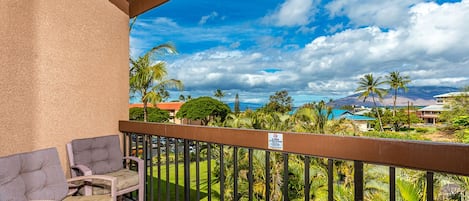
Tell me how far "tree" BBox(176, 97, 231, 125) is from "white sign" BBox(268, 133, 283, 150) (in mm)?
12484

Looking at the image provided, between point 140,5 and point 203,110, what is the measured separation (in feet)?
37.7

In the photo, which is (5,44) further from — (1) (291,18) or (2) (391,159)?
(1) (291,18)

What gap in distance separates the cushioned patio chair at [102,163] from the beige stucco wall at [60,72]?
0.11m

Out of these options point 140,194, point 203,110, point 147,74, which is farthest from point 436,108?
point 140,194

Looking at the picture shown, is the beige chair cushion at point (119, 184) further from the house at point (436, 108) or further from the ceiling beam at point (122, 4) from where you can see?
the house at point (436, 108)

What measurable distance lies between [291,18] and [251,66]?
6.04 m

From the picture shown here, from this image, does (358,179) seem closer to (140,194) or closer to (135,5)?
(140,194)

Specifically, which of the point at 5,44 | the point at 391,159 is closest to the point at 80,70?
the point at 5,44

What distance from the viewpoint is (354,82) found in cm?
2950

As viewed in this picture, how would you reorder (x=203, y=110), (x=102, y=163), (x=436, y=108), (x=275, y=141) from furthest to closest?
(x=436, y=108) < (x=203, y=110) < (x=102, y=163) < (x=275, y=141)

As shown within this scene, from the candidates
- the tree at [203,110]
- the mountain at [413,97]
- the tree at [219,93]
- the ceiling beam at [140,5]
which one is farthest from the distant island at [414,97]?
the ceiling beam at [140,5]

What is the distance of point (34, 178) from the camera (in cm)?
215

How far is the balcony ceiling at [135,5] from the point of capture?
3.33m

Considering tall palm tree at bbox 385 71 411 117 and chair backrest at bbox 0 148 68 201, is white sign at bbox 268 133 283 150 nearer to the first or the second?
chair backrest at bbox 0 148 68 201
